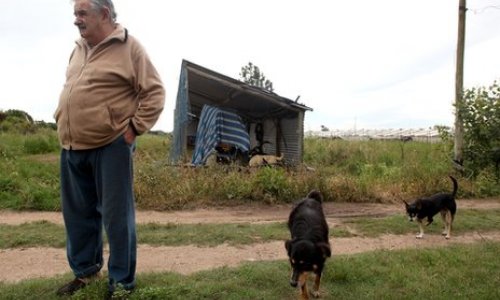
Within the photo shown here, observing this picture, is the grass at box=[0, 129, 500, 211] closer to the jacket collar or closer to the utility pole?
the utility pole

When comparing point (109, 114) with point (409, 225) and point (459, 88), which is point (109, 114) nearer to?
point (409, 225)

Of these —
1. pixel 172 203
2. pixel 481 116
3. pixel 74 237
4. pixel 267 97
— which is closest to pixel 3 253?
pixel 74 237

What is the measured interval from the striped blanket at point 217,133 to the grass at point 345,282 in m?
7.87

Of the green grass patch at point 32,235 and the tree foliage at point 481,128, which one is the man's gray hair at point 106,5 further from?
the tree foliage at point 481,128

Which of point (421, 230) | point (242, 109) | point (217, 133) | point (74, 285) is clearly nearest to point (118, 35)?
point (74, 285)

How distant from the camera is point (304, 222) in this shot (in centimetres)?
442

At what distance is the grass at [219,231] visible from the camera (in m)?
6.05

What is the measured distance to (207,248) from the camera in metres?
5.87

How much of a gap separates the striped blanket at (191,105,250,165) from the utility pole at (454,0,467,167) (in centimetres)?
567

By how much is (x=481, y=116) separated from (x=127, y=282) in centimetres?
1095

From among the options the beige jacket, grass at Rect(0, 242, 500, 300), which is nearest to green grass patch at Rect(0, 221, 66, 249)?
grass at Rect(0, 242, 500, 300)

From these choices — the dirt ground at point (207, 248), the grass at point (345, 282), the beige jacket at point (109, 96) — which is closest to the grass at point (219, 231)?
the dirt ground at point (207, 248)

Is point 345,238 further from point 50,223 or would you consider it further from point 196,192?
point 50,223

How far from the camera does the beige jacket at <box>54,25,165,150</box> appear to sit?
11.6ft
